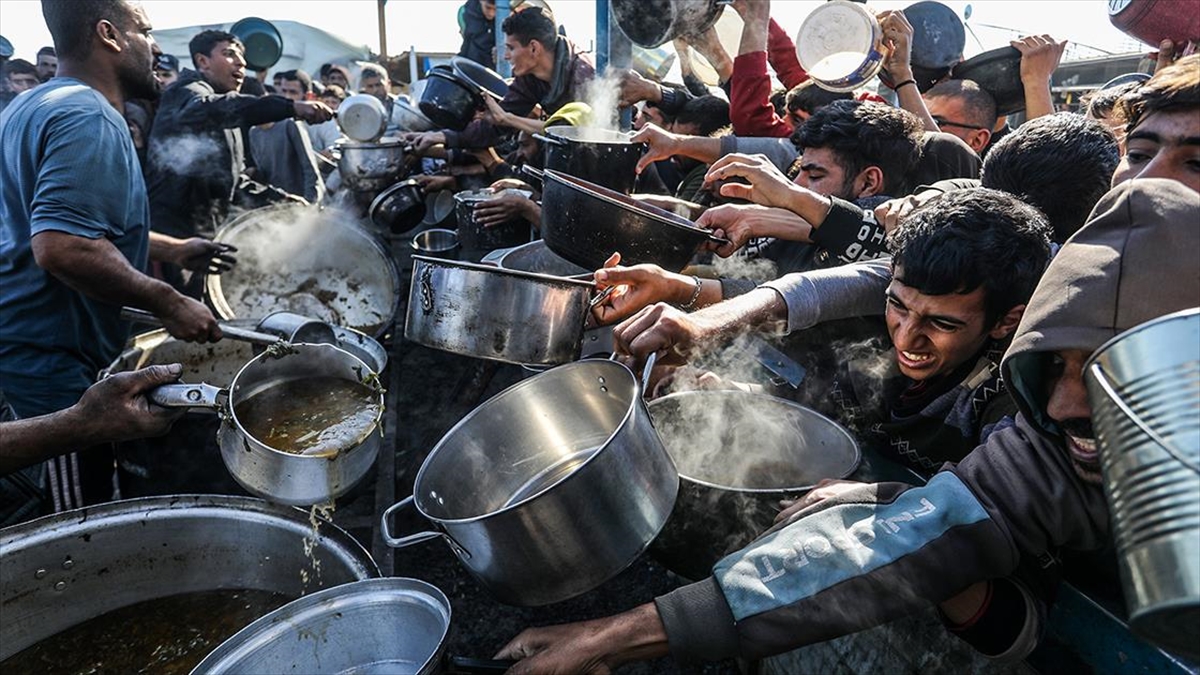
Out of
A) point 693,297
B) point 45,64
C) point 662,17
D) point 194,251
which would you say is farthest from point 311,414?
point 45,64

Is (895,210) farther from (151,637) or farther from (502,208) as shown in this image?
(151,637)

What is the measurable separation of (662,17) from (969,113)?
217cm

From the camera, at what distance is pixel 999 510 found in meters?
1.33

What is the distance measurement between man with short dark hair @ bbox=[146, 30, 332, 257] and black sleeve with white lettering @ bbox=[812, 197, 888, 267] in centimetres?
500

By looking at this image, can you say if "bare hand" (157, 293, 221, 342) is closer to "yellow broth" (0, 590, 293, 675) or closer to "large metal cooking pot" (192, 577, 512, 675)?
"yellow broth" (0, 590, 293, 675)

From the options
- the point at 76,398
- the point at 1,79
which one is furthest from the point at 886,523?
the point at 1,79

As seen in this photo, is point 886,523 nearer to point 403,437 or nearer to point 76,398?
point 76,398

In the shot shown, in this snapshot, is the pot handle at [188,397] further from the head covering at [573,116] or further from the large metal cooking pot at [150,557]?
the head covering at [573,116]

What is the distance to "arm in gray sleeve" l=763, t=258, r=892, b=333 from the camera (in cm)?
230

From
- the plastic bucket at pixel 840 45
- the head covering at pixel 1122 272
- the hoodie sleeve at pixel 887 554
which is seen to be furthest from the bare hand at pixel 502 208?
the head covering at pixel 1122 272

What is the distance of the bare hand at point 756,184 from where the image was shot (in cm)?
271

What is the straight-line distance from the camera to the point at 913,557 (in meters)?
1.33

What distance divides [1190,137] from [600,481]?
1.73 metres

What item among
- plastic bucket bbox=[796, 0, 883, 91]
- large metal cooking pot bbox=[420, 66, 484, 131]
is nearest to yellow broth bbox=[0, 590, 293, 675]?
plastic bucket bbox=[796, 0, 883, 91]
